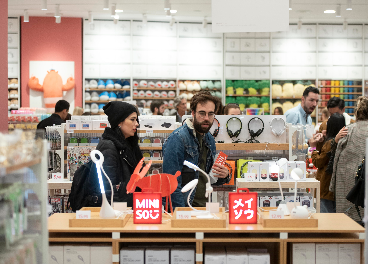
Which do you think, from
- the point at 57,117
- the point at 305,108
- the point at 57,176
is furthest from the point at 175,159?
the point at 57,117

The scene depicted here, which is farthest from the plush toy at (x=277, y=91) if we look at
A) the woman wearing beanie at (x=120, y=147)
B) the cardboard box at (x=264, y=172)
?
the woman wearing beanie at (x=120, y=147)

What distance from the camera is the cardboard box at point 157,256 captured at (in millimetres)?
2430

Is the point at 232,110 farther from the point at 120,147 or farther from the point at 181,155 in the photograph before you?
the point at 120,147

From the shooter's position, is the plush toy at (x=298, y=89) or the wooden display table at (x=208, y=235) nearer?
the wooden display table at (x=208, y=235)

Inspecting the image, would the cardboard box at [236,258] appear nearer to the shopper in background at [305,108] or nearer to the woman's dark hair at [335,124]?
the woman's dark hair at [335,124]

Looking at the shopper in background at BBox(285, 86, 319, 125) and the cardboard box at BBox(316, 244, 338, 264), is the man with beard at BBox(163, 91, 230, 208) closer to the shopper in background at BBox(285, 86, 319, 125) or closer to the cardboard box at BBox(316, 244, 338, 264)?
the cardboard box at BBox(316, 244, 338, 264)

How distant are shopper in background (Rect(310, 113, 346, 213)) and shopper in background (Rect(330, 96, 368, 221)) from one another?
0.16m

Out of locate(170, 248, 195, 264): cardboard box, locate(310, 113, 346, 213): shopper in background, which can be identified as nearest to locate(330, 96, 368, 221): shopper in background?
locate(310, 113, 346, 213): shopper in background

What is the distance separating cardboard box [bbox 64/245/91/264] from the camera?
8.02ft

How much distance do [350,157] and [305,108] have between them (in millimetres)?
1281

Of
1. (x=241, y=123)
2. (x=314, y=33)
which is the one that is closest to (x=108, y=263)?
(x=241, y=123)

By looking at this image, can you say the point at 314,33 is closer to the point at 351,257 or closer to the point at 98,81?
the point at 98,81

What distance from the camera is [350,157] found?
13.7 feet

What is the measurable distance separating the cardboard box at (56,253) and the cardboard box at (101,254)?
0.58 feet
